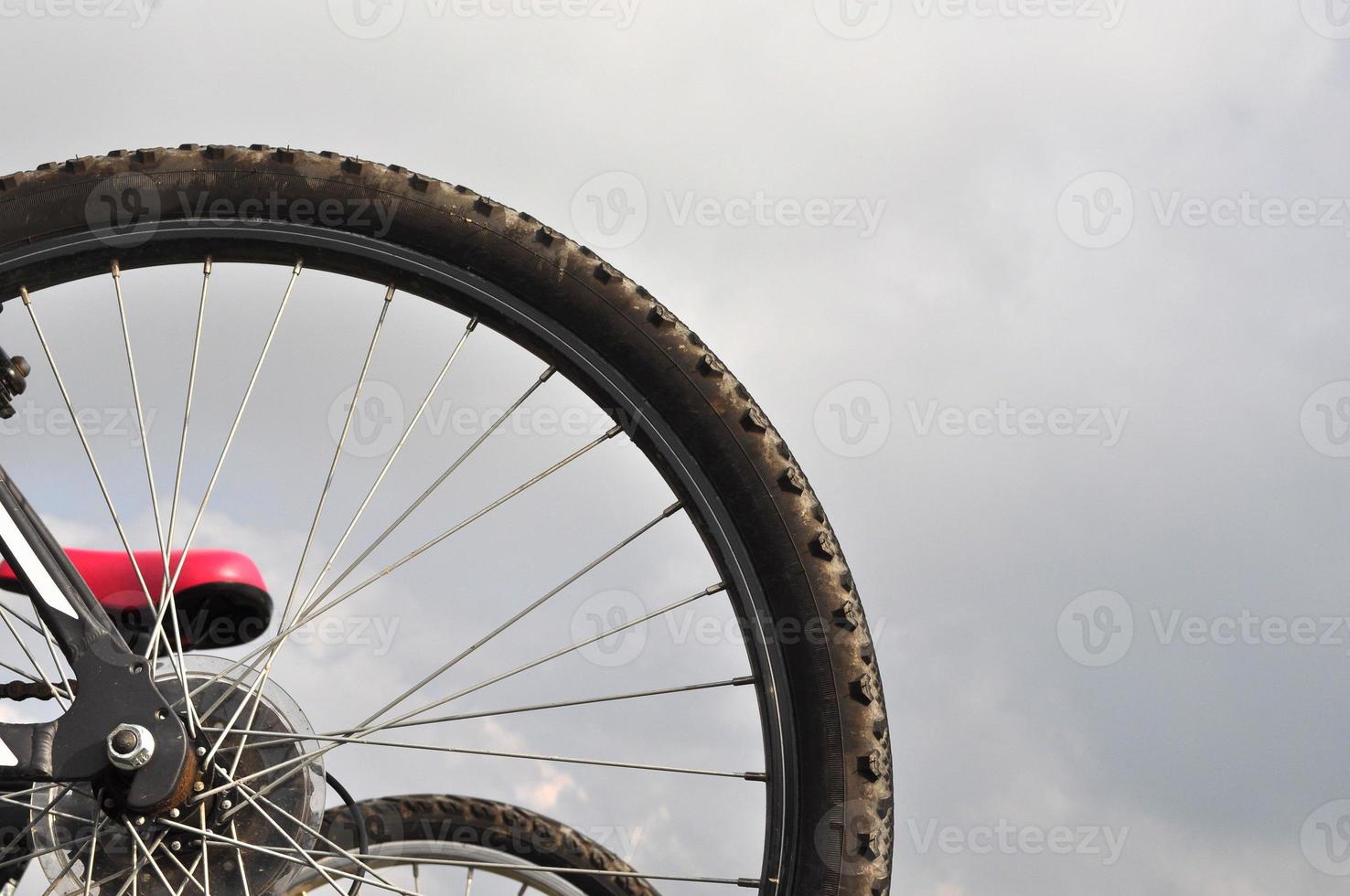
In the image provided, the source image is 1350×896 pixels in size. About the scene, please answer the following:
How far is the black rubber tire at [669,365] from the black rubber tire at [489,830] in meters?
1.46

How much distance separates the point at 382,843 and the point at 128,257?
176cm

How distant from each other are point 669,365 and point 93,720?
114cm

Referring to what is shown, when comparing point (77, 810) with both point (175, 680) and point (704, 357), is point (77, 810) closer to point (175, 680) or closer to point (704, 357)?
point (175, 680)

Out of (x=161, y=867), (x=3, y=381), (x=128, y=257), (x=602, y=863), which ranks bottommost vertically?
(x=161, y=867)

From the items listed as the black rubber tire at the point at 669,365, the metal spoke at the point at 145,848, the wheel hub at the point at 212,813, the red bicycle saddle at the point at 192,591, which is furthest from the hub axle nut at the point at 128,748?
the black rubber tire at the point at 669,365

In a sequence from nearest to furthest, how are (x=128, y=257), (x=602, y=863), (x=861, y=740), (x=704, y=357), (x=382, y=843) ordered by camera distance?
(x=861, y=740) → (x=704, y=357) → (x=128, y=257) → (x=382, y=843) → (x=602, y=863)

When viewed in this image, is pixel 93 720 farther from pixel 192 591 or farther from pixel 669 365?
pixel 669 365

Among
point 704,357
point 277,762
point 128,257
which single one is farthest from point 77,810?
point 704,357

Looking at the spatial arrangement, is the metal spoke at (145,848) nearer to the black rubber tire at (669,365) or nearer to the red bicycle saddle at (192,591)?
the red bicycle saddle at (192,591)

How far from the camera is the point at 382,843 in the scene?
3125mm

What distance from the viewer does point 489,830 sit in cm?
327

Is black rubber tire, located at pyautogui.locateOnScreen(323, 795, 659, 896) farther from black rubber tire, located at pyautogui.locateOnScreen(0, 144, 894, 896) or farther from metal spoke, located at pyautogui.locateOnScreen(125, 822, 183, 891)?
black rubber tire, located at pyautogui.locateOnScreen(0, 144, 894, 896)

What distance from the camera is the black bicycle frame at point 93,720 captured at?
185 centimetres

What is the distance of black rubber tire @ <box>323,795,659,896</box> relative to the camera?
3143mm
